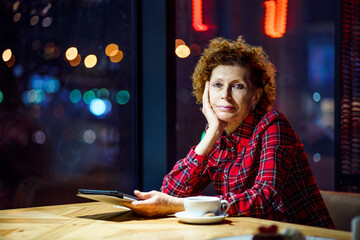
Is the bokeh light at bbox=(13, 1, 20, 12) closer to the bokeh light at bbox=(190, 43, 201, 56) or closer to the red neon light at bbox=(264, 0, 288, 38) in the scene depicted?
the bokeh light at bbox=(190, 43, 201, 56)

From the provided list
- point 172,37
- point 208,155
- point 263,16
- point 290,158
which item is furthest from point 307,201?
point 263,16

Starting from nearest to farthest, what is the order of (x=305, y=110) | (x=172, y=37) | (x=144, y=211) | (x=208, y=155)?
(x=144, y=211)
(x=208, y=155)
(x=172, y=37)
(x=305, y=110)

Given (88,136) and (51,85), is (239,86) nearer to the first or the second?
(51,85)

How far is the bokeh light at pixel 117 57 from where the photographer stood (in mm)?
3467

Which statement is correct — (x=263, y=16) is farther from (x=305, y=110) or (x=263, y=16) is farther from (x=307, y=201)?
(x=307, y=201)

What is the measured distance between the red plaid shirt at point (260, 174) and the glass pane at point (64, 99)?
4.31 feet

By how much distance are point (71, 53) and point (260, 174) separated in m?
2.11

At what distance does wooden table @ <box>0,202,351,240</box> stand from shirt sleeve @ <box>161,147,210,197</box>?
0.36 metres

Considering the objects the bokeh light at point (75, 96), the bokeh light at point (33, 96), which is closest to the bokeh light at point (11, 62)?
the bokeh light at point (33, 96)

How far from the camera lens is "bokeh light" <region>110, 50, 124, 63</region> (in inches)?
137

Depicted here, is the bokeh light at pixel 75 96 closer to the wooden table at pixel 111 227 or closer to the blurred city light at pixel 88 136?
the blurred city light at pixel 88 136

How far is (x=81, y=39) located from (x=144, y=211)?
2.17 meters

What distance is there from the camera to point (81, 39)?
3404 mm

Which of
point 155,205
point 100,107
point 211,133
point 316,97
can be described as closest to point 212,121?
point 211,133
